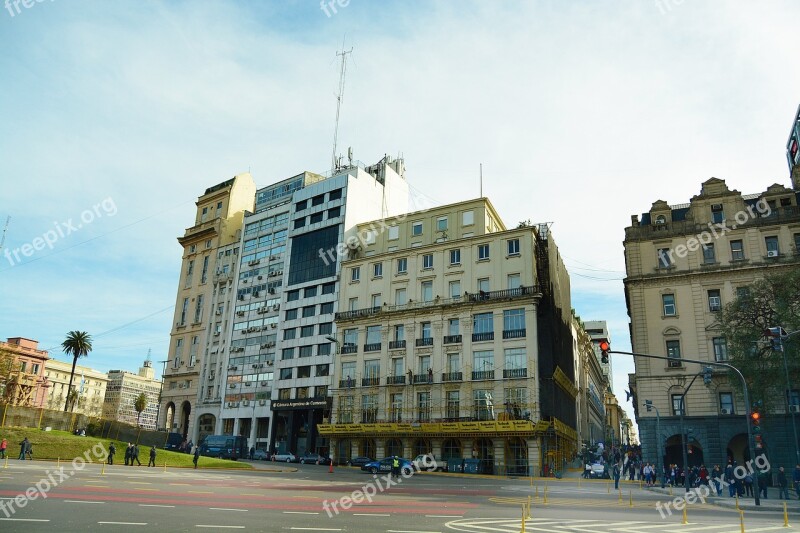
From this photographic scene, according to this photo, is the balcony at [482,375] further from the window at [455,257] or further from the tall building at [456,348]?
the window at [455,257]

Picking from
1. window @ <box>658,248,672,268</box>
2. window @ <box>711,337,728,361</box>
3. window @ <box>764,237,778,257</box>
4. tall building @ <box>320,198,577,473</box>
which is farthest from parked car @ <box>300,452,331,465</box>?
window @ <box>764,237,778,257</box>

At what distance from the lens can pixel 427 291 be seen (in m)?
62.7

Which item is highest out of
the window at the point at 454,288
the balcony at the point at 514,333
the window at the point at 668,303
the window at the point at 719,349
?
the window at the point at 454,288

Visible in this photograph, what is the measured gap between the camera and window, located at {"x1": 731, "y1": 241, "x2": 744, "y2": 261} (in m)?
50.6

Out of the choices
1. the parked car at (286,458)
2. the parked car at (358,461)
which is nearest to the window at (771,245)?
the parked car at (358,461)

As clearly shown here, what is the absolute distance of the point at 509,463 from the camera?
5147 centimetres

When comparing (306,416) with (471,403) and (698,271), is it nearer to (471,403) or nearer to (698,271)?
(471,403)

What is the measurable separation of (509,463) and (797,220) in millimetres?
32301

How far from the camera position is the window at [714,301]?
50.2 metres

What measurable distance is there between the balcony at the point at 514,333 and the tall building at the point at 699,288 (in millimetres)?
9911

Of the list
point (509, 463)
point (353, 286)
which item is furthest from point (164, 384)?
point (509, 463)

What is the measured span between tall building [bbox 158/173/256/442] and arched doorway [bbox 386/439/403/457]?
112 feet

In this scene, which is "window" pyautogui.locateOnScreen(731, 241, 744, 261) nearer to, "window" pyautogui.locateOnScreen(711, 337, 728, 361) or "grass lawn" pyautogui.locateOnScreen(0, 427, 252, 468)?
"window" pyautogui.locateOnScreen(711, 337, 728, 361)

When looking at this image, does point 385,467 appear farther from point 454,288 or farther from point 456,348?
point 454,288
